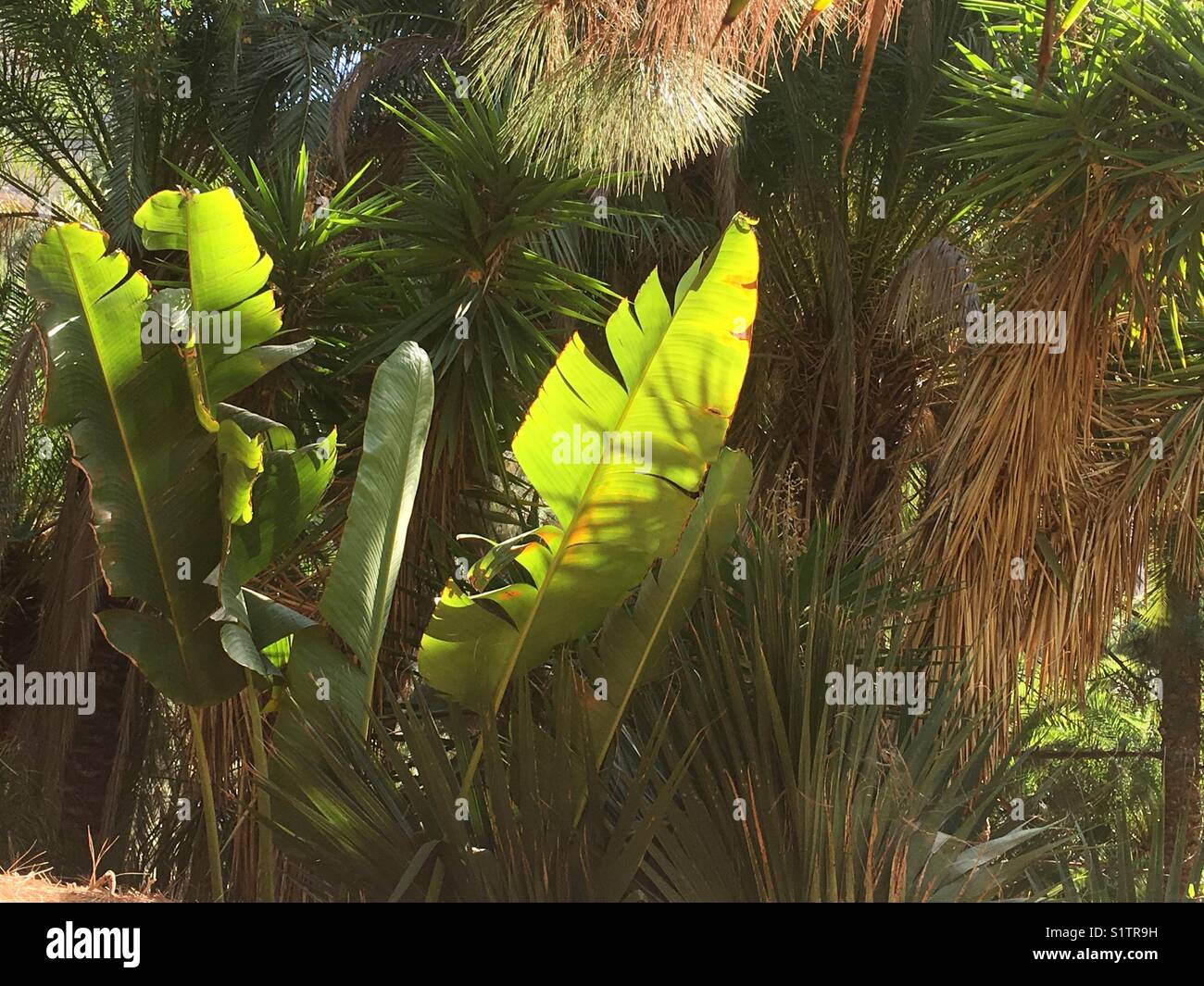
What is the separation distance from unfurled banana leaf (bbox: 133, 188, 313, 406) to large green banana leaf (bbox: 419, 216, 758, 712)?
1316 mm

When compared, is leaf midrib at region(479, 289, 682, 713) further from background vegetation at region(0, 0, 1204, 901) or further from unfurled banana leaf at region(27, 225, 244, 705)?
unfurled banana leaf at region(27, 225, 244, 705)

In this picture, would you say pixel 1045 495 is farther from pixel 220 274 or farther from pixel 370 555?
pixel 220 274

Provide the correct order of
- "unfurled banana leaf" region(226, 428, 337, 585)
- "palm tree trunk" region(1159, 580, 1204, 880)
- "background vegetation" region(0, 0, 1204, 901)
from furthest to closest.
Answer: "palm tree trunk" region(1159, 580, 1204, 880) < "unfurled banana leaf" region(226, 428, 337, 585) < "background vegetation" region(0, 0, 1204, 901)

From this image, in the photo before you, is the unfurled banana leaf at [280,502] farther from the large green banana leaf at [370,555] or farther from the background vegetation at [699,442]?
the large green banana leaf at [370,555]

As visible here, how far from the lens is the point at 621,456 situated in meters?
5.09

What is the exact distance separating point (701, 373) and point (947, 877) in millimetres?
2180

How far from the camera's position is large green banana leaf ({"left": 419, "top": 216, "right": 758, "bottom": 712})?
5.10m

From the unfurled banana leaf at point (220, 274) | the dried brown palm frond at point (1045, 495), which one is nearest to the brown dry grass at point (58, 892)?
the unfurled banana leaf at point (220, 274)

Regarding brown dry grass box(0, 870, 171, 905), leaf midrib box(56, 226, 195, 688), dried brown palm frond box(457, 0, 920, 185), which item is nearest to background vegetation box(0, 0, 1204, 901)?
dried brown palm frond box(457, 0, 920, 185)

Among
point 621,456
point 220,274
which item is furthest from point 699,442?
point 220,274

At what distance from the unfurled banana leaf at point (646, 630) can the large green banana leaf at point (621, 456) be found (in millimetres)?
134

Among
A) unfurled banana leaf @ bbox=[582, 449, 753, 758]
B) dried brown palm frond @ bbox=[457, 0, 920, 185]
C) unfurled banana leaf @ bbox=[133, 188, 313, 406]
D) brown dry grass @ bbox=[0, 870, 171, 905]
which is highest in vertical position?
dried brown palm frond @ bbox=[457, 0, 920, 185]

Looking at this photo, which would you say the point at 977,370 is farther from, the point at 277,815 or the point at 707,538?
the point at 277,815

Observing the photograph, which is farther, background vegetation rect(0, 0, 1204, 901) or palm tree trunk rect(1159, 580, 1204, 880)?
palm tree trunk rect(1159, 580, 1204, 880)
